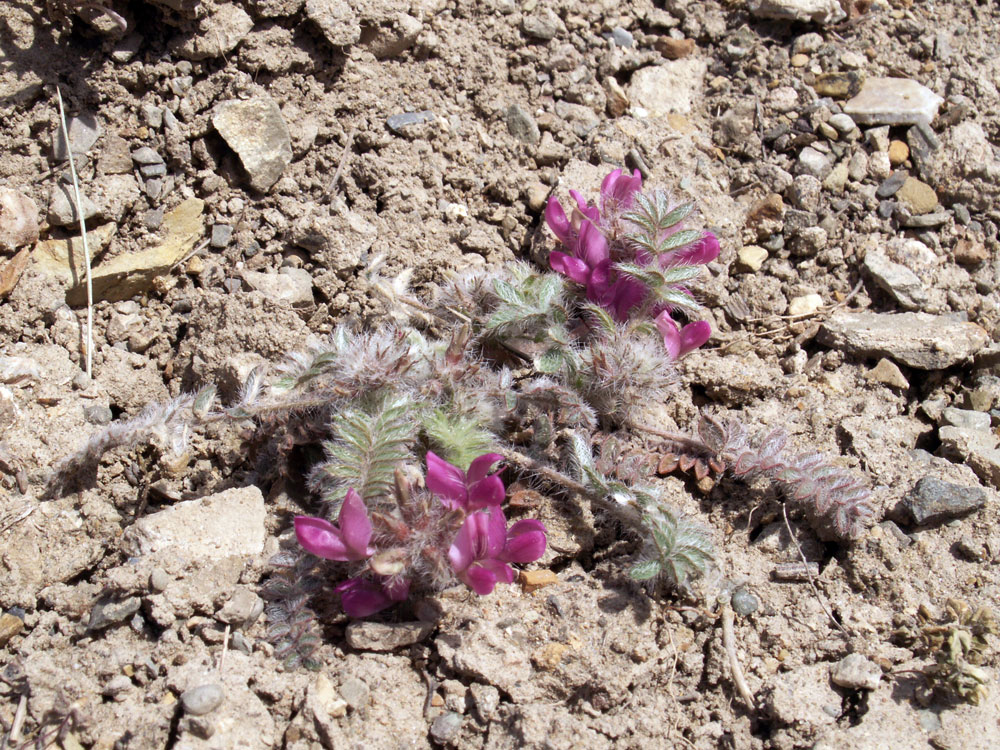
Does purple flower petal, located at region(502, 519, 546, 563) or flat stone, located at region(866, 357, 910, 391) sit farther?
flat stone, located at region(866, 357, 910, 391)

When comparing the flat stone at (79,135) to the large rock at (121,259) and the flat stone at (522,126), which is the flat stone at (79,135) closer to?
the large rock at (121,259)

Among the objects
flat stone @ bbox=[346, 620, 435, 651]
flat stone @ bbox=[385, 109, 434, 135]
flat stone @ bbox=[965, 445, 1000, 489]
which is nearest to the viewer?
flat stone @ bbox=[346, 620, 435, 651]

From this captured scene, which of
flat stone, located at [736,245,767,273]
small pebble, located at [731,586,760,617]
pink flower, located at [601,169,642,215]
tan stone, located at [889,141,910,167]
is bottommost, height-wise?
small pebble, located at [731,586,760,617]

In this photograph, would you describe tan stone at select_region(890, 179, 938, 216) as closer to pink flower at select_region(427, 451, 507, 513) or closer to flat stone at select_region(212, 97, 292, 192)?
pink flower at select_region(427, 451, 507, 513)

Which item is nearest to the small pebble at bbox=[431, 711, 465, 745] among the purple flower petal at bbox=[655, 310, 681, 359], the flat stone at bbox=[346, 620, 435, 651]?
the flat stone at bbox=[346, 620, 435, 651]

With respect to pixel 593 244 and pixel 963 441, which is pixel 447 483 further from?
pixel 963 441

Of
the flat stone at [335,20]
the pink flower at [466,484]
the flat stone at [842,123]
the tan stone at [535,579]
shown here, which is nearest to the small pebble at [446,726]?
the tan stone at [535,579]

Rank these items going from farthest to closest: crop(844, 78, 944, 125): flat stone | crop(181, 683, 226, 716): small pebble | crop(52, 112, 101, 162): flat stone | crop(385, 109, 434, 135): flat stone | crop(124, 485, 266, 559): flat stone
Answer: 1. crop(844, 78, 944, 125): flat stone
2. crop(385, 109, 434, 135): flat stone
3. crop(52, 112, 101, 162): flat stone
4. crop(124, 485, 266, 559): flat stone
5. crop(181, 683, 226, 716): small pebble
